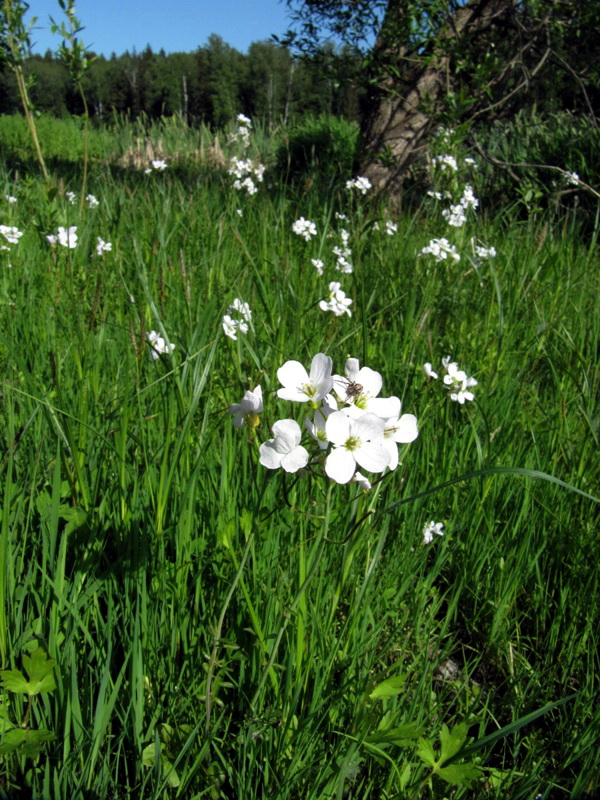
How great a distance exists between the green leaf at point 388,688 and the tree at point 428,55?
157 inches

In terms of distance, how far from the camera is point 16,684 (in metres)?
1.04

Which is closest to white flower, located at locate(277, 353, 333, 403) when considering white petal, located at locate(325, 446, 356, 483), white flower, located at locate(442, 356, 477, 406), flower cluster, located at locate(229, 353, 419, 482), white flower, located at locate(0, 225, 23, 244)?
flower cluster, located at locate(229, 353, 419, 482)

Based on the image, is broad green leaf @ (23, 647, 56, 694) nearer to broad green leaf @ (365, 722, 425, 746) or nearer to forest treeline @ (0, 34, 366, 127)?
broad green leaf @ (365, 722, 425, 746)

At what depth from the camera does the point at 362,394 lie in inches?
40.5

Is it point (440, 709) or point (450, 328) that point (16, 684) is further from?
point (450, 328)

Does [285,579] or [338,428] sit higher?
[338,428]

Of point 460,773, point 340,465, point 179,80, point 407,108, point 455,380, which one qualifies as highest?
point 179,80

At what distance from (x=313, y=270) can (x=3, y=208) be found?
214 centimetres

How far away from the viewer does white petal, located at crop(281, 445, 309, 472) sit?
35.4 inches

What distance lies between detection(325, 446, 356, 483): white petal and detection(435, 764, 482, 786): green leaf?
598 mm

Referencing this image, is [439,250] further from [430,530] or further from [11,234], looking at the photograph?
[11,234]

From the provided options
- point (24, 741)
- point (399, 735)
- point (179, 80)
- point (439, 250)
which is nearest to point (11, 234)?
point (439, 250)

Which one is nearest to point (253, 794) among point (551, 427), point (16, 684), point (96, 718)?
point (96, 718)

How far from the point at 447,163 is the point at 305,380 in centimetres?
322
